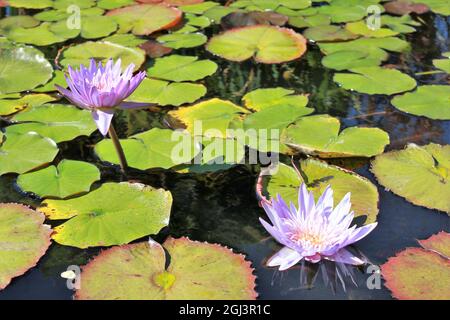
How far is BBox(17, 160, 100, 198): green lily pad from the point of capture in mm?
2135

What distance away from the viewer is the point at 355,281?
1.74 meters

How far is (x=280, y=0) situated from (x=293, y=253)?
287cm

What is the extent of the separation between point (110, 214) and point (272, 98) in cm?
118

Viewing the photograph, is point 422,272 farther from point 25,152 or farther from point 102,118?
point 25,152

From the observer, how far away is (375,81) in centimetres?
299

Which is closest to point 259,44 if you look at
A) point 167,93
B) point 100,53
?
point 167,93

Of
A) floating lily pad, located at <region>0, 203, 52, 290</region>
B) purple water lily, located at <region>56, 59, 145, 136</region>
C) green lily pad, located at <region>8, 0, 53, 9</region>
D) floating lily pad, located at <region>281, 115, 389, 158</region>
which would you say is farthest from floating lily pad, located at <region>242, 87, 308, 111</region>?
green lily pad, located at <region>8, 0, 53, 9</region>

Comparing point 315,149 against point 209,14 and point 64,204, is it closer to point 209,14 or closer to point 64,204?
point 64,204

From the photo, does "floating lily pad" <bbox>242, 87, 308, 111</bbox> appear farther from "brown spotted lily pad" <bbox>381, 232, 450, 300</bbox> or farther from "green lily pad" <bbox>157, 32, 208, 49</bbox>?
"brown spotted lily pad" <bbox>381, 232, 450, 300</bbox>

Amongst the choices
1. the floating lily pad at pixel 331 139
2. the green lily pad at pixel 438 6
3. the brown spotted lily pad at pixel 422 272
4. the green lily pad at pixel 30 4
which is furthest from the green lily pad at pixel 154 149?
the green lily pad at pixel 438 6

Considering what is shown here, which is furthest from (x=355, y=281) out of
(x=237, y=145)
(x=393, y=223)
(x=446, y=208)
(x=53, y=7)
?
(x=53, y=7)

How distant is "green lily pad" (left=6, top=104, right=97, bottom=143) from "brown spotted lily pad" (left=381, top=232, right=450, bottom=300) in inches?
57.9

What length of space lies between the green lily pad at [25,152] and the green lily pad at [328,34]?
6.30ft

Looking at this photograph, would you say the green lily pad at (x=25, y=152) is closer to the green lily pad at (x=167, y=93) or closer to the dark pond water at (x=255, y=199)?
the dark pond water at (x=255, y=199)
